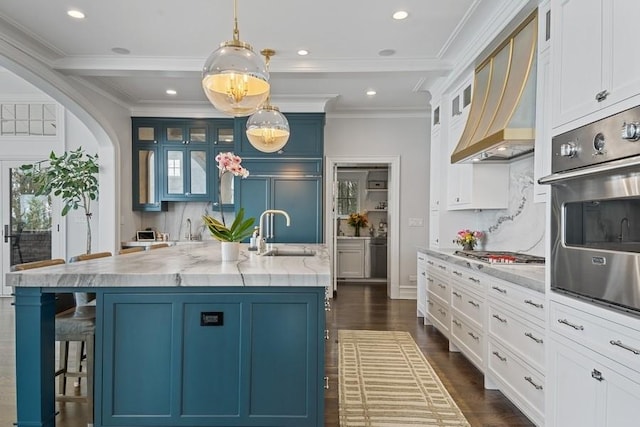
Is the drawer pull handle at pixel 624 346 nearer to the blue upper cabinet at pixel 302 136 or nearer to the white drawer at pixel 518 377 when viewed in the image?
the white drawer at pixel 518 377

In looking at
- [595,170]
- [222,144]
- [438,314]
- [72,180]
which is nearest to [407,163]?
[438,314]

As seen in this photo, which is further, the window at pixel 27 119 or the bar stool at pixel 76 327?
the window at pixel 27 119

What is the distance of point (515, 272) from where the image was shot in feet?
7.79

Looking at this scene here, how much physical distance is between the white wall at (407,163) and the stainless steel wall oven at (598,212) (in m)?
4.07

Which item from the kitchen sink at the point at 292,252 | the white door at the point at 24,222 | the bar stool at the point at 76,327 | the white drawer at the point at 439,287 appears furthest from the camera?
the white door at the point at 24,222

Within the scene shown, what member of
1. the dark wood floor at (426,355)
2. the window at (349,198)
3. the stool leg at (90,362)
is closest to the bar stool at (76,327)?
the stool leg at (90,362)

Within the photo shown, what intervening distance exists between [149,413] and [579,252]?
2112mm

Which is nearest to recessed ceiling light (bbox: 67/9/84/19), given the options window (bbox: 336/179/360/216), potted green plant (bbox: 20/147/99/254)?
potted green plant (bbox: 20/147/99/254)

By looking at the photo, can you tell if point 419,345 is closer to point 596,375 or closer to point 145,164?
point 596,375

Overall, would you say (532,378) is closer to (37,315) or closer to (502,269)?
(502,269)

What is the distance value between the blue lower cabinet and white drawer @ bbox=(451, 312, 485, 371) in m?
1.55

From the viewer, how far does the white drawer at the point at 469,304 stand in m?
2.86

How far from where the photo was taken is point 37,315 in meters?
1.85

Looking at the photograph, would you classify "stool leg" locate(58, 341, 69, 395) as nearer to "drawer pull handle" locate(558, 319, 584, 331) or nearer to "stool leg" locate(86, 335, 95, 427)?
"stool leg" locate(86, 335, 95, 427)
